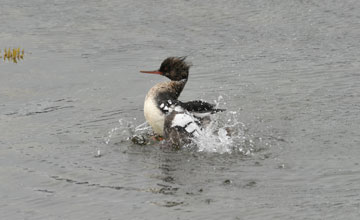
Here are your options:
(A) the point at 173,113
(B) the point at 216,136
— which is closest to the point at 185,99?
(A) the point at 173,113

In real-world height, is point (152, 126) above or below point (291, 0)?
below

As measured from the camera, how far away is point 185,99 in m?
9.11

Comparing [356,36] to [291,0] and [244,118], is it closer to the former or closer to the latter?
[291,0]

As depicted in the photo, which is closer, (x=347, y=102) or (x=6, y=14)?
(x=347, y=102)

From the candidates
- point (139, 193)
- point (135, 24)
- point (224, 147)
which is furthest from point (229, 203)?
point (135, 24)

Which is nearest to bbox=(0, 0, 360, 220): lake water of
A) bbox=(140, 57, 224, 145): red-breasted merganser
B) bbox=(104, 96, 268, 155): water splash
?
bbox=(104, 96, 268, 155): water splash

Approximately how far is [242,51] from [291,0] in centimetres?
295

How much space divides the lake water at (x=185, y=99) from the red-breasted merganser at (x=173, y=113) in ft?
0.85

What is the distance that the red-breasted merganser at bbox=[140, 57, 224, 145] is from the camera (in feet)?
24.2

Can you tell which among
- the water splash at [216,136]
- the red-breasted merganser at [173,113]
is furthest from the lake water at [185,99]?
the red-breasted merganser at [173,113]

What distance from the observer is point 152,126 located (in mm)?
7723

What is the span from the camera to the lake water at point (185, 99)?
566 centimetres

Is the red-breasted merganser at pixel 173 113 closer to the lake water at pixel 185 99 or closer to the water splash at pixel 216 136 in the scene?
the water splash at pixel 216 136

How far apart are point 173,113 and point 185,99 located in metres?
1.63
